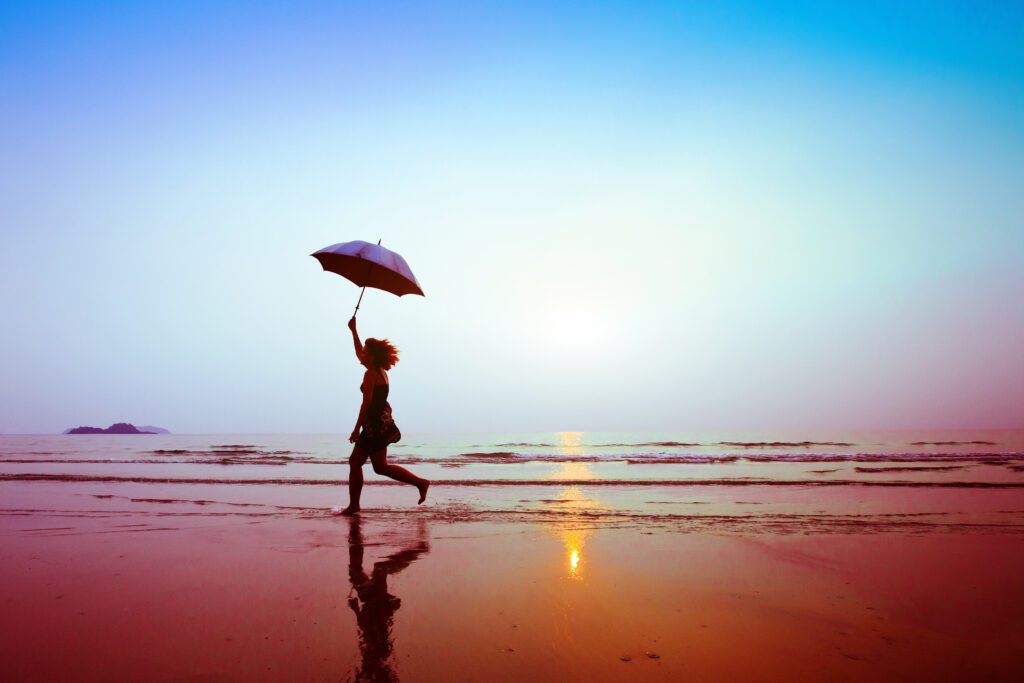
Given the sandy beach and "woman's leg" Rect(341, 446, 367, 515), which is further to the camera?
"woman's leg" Rect(341, 446, 367, 515)

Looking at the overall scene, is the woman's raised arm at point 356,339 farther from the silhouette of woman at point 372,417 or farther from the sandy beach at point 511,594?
the sandy beach at point 511,594

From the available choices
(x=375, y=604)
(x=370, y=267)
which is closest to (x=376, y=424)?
(x=370, y=267)

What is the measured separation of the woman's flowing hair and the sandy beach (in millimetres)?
2114

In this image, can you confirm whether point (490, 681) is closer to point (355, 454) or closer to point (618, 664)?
point (618, 664)

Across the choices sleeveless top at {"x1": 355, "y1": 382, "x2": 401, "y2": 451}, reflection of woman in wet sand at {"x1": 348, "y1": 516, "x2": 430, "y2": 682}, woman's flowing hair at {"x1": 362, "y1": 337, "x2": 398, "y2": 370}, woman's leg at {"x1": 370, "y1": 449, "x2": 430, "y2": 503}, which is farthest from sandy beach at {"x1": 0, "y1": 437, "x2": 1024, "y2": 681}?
woman's flowing hair at {"x1": 362, "y1": 337, "x2": 398, "y2": 370}

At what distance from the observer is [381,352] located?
7.78 metres

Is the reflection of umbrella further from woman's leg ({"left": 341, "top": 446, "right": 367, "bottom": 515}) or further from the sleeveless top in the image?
woman's leg ({"left": 341, "top": 446, "right": 367, "bottom": 515})

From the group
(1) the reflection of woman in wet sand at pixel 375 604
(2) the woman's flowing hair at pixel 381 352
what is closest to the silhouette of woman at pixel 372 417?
(2) the woman's flowing hair at pixel 381 352

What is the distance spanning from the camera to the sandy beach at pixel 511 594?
280 centimetres

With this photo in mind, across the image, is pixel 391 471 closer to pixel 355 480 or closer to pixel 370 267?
pixel 355 480

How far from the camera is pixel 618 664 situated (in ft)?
9.07

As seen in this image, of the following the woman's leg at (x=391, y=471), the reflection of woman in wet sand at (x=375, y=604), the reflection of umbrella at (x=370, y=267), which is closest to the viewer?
the reflection of woman in wet sand at (x=375, y=604)

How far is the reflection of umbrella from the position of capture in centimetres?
749

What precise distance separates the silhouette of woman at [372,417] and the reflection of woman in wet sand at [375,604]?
65.9 inches
